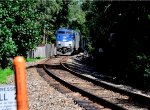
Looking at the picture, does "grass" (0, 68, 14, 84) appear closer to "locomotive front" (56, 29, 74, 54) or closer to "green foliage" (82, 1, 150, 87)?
"green foliage" (82, 1, 150, 87)

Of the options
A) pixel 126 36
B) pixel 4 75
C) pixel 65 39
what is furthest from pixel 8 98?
pixel 65 39

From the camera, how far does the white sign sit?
3.82 m

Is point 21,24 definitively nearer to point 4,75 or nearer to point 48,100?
point 4,75

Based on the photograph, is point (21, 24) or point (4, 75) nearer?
point (4, 75)

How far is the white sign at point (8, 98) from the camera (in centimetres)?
382

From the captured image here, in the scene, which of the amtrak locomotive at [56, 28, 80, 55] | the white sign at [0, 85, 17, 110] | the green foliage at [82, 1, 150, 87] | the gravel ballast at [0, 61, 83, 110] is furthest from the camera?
the amtrak locomotive at [56, 28, 80, 55]

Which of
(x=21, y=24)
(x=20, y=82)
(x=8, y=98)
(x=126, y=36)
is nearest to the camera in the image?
(x=20, y=82)

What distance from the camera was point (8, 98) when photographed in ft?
12.6

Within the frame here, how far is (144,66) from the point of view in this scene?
17625 mm

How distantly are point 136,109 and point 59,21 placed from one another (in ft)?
250

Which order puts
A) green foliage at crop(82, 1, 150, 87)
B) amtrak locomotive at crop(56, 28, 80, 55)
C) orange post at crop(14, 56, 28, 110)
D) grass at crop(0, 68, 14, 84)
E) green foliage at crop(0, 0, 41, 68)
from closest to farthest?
orange post at crop(14, 56, 28, 110) → green foliage at crop(82, 1, 150, 87) → grass at crop(0, 68, 14, 84) → green foliage at crop(0, 0, 41, 68) → amtrak locomotive at crop(56, 28, 80, 55)

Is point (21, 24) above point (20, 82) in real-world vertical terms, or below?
above

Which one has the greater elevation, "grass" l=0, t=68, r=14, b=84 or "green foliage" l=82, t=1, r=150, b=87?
"green foliage" l=82, t=1, r=150, b=87

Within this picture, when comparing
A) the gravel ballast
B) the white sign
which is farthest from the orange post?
the gravel ballast
